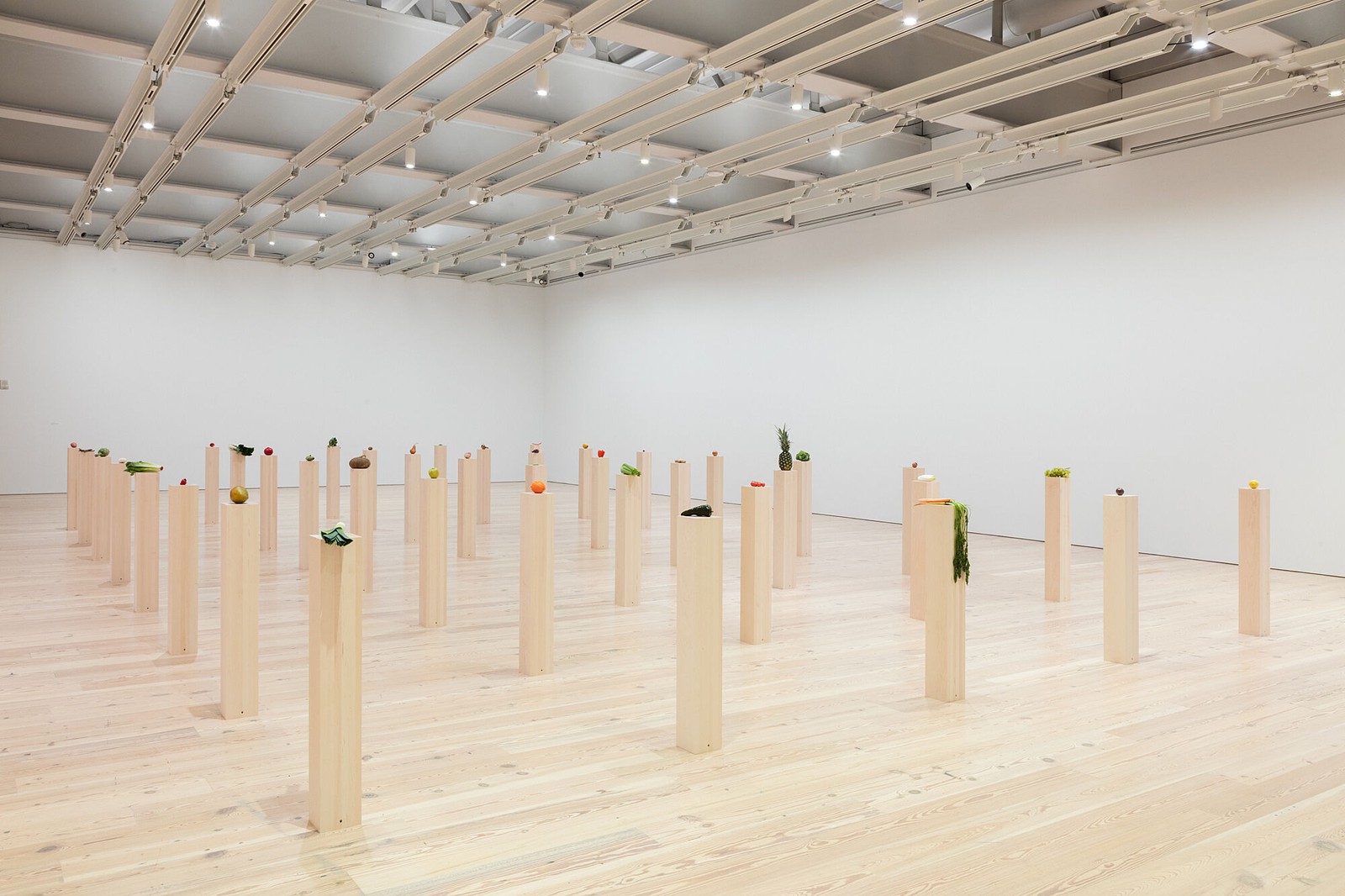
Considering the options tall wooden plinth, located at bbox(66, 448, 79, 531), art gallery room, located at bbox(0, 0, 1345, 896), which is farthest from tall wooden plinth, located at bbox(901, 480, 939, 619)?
tall wooden plinth, located at bbox(66, 448, 79, 531)

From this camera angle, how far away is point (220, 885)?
234 cm

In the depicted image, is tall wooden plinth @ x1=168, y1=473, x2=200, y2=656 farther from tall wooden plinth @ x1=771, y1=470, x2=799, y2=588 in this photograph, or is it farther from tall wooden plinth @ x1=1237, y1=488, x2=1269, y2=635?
tall wooden plinth @ x1=1237, y1=488, x2=1269, y2=635

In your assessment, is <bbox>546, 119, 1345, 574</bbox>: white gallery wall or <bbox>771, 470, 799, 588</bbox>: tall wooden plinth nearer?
<bbox>771, 470, 799, 588</bbox>: tall wooden plinth

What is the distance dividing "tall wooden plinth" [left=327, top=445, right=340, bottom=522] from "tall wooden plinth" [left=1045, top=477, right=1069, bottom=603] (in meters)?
5.77

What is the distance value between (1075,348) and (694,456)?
595 centimetres

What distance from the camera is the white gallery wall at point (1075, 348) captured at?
296 inches

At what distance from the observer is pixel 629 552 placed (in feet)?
20.0

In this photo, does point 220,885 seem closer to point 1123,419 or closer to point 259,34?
point 259,34

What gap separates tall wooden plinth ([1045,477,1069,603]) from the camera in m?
6.23

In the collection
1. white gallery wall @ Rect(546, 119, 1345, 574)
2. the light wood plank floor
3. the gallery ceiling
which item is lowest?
the light wood plank floor

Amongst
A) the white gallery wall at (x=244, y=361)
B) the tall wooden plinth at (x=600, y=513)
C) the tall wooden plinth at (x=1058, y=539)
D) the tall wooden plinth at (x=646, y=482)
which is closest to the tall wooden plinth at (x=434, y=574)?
the tall wooden plinth at (x=600, y=513)

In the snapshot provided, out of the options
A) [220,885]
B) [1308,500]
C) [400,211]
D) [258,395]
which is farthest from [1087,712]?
[258,395]

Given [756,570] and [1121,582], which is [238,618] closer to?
[756,570]

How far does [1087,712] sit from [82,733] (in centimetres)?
368
